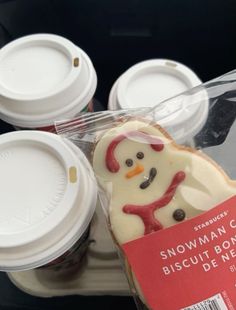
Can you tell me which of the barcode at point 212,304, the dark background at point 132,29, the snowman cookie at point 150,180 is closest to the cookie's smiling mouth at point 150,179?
the snowman cookie at point 150,180

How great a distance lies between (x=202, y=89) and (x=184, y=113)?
0.11ft

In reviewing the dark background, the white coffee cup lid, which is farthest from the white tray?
the dark background

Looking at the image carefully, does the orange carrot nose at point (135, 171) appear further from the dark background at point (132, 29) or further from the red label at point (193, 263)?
the dark background at point (132, 29)

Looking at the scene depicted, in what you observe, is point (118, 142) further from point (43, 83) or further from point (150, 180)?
point (43, 83)

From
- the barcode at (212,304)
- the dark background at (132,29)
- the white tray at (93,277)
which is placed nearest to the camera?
the barcode at (212,304)

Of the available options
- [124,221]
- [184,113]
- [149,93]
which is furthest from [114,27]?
[124,221]

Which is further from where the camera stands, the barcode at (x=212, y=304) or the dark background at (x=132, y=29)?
the dark background at (x=132, y=29)

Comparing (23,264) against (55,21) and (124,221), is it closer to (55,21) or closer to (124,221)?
(124,221)

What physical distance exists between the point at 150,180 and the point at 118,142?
0.05 m

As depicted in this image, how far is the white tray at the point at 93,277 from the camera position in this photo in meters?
0.56

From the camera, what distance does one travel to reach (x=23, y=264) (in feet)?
1.48

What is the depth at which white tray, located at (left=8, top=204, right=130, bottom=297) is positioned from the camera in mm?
561

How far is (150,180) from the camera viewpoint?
43cm

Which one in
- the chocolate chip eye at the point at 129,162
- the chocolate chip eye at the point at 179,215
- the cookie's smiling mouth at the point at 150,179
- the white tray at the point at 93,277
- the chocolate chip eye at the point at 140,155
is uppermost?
the chocolate chip eye at the point at 140,155
